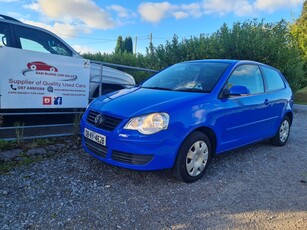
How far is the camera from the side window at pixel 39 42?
5102 millimetres

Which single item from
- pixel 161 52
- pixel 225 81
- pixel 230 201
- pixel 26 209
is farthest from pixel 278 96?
pixel 161 52

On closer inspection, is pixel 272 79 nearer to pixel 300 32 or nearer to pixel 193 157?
pixel 193 157

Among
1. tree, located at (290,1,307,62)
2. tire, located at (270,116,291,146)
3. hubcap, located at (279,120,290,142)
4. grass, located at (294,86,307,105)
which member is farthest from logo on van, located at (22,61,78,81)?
tree, located at (290,1,307,62)

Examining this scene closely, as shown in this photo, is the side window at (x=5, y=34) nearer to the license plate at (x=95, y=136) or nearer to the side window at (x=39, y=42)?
the side window at (x=39, y=42)

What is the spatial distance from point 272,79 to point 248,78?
0.98 m

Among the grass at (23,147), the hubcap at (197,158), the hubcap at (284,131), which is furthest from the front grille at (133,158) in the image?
the hubcap at (284,131)

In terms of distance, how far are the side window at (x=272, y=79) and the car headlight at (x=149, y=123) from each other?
9.03ft

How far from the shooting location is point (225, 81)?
4.00 m

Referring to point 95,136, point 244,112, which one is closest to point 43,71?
point 95,136

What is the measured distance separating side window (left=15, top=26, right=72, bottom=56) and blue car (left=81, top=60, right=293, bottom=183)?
2199 millimetres

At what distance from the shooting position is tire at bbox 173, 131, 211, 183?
3352 mm

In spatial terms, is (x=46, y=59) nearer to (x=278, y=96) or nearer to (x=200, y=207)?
(x=200, y=207)

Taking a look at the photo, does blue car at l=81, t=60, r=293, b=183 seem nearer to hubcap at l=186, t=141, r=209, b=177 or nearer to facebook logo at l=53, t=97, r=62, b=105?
hubcap at l=186, t=141, r=209, b=177

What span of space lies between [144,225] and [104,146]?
1.16 meters
